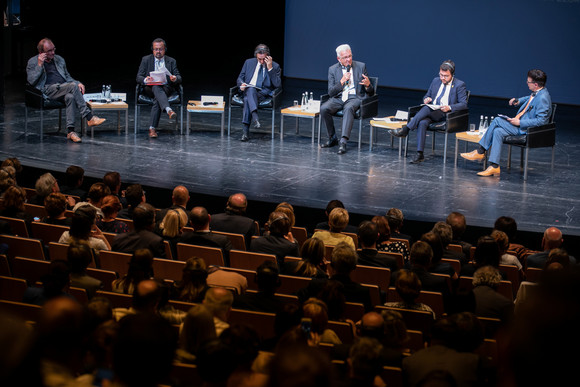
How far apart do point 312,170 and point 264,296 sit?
4.66 m

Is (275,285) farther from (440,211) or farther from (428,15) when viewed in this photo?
(428,15)

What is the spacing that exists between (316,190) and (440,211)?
1.31 m

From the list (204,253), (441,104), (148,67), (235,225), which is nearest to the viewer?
(204,253)

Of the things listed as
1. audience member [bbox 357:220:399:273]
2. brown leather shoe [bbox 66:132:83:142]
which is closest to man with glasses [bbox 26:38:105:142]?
brown leather shoe [bbox 66:132:83:142]

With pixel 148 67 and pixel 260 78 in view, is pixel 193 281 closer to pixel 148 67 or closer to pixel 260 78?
pixel 260 78

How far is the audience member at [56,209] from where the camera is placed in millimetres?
5270

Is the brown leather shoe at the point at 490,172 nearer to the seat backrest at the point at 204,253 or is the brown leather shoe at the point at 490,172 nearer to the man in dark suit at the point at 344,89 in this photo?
the man in dark suit at the point at 344,89

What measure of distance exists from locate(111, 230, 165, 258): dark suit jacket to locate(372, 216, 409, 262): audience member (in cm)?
149

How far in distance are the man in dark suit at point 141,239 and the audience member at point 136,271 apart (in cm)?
88

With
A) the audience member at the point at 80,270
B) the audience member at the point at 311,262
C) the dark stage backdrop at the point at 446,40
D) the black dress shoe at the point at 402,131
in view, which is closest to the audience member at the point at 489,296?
the audience member at the point at 311,262

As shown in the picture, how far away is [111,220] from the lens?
18.0 ft

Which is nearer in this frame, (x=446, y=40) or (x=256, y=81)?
(x=256, y=81)

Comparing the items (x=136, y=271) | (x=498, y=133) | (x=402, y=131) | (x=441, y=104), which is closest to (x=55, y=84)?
(x=402, y=131)

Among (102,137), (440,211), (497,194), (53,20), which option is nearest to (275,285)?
(440,211)
